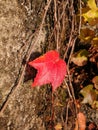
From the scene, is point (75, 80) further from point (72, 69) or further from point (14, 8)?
point (14, 8)

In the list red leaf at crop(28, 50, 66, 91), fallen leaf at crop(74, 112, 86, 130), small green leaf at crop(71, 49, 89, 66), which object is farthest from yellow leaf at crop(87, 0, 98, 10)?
fallen leaf at crop(74, 112, 86, 130)

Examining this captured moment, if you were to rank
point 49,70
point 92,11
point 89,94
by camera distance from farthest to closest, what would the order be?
1. point 89,94
2. point 92,11
3. point 49,70

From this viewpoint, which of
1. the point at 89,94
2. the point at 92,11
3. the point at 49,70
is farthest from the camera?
the point at 89,94

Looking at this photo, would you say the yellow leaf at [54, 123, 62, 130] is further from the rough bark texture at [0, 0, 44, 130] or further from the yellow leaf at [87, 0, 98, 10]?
the yellow leaf at [87, 0, 98, 10]

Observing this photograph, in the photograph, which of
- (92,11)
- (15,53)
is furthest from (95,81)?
(15,53)

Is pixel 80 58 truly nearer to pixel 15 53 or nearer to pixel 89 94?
pixel 89 94

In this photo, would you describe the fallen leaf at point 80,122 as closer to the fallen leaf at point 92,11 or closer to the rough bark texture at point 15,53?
the rough bark texture at point 15,53

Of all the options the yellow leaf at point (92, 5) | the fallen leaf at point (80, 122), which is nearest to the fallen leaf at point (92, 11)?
the yellow leaf at point (92, 5)

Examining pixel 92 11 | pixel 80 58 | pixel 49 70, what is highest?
pixel 92 11
